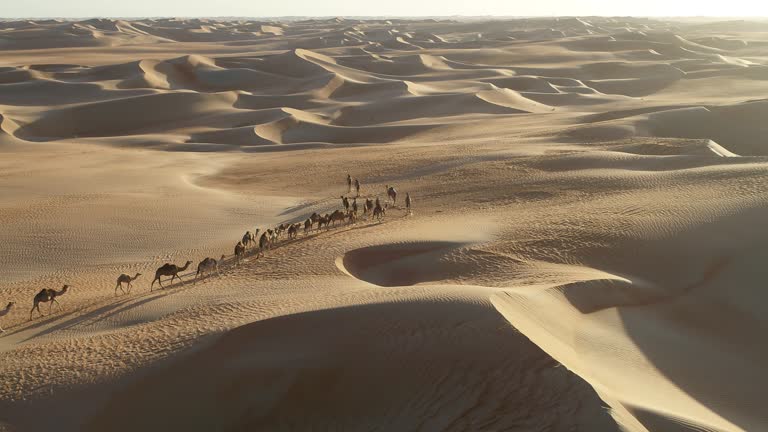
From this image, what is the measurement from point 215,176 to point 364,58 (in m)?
43.4

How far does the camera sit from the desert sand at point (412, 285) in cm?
792

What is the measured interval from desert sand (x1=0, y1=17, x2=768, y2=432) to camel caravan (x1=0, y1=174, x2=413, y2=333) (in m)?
0.21

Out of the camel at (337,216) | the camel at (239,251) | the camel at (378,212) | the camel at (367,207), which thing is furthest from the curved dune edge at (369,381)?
the camel at (367,207)

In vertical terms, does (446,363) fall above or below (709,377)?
above

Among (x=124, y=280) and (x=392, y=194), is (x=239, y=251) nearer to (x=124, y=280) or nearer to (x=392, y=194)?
(x=124, y=280)

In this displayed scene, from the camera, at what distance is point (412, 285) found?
11.0m

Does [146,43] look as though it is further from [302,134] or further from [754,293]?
[754,293]

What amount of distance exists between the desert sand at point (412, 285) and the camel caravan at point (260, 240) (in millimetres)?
205

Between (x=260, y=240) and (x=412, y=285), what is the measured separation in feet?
11.7

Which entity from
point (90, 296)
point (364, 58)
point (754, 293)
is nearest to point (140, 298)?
point (90, 296)

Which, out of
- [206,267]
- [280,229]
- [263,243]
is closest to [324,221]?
[280,229]

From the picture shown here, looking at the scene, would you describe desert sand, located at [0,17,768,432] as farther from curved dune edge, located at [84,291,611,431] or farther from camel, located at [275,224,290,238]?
camel, located at [275,224,290,238]

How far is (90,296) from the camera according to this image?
11.9 metres

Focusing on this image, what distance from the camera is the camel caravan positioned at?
38.0 feet
